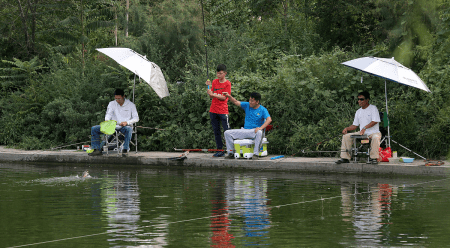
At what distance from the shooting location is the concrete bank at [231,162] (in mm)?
12836

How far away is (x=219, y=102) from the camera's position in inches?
597

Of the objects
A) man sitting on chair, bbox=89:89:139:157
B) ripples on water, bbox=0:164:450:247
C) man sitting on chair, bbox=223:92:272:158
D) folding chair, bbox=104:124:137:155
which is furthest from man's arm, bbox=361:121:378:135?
folding chair, bbox=104:124:137:155

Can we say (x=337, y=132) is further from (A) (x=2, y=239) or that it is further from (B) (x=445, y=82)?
(A) (x=2, y=239)

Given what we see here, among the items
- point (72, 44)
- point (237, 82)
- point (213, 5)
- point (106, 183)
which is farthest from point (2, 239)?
point (213, 5)

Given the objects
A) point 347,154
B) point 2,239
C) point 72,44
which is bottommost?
point 2,239

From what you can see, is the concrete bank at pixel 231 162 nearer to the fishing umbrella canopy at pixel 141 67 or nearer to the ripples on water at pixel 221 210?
the ripples on water at pixel 221 210

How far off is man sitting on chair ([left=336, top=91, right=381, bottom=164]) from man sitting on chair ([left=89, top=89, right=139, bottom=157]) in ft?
17.8

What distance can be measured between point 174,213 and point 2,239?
2404mm

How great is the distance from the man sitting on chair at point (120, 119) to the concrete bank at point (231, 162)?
331 mm

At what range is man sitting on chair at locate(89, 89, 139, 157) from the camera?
15.8 meters

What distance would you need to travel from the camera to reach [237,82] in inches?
686

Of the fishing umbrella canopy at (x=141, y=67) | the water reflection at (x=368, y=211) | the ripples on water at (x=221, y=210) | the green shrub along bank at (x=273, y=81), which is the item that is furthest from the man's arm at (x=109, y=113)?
the water reflection at (x=368, y=211)

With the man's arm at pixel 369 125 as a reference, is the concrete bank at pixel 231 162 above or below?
below

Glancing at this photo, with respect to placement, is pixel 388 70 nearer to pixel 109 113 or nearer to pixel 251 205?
pixel 251 205
